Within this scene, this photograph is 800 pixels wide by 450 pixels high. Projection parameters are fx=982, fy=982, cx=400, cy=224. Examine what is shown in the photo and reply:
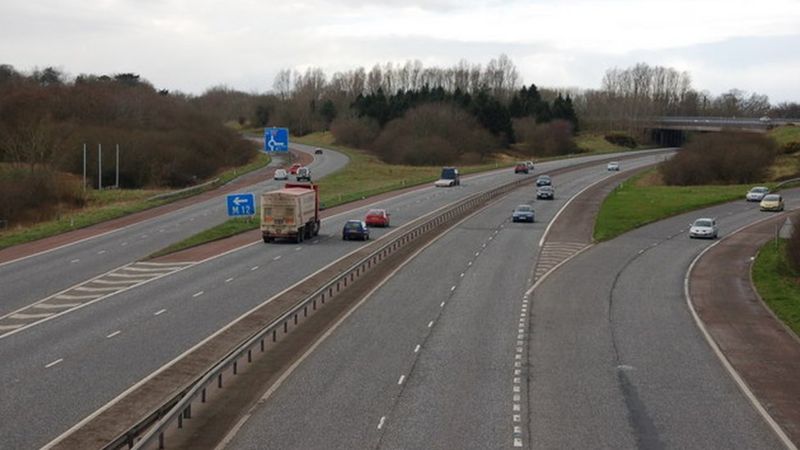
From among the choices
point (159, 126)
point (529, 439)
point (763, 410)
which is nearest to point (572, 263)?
point (763, 410)

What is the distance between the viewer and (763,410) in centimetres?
2320

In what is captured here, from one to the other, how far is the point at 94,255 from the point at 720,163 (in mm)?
77458

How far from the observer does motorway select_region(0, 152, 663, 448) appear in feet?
72.4

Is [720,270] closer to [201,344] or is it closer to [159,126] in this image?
[201,344]

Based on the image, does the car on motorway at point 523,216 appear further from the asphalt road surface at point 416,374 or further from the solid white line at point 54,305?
the solid white line at point 54,305

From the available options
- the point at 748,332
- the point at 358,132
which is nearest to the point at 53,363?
the point at 748,332

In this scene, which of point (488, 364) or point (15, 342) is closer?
point (488, 364)

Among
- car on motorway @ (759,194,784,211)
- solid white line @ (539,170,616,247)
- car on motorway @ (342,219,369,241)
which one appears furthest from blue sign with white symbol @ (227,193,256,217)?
car on motorway @ (759,194,784,211)

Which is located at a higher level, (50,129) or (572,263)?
(50,129)

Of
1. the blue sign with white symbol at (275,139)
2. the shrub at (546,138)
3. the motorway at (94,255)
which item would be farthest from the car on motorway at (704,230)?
the shrub at (546,138)

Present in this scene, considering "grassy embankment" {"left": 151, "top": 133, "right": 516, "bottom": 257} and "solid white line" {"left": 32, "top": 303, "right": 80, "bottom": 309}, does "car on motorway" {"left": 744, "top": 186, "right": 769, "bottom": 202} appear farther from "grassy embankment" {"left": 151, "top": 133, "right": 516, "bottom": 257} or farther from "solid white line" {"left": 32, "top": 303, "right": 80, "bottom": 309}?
"solid white line" {"left": 32, "top": 303, "right": 80, "bottom": 309}

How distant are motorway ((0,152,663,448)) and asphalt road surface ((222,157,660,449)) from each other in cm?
415

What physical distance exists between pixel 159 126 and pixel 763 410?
110639mm

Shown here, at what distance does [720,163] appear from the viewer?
109312 mm
